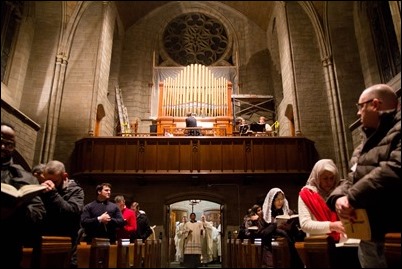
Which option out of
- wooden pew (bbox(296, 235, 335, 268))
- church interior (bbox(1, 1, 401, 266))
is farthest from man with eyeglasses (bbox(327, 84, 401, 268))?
church interior (bbox(1, 1, 401, 266))

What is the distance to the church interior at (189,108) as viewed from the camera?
369 inches

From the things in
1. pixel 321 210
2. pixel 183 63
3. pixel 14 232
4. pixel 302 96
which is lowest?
pixel 14 232

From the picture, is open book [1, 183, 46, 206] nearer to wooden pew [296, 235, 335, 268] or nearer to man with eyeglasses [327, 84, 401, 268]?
wooden pew [296, 235, 335, 268]

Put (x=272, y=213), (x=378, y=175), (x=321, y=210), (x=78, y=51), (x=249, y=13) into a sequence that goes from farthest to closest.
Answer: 1. (x=249, y=13)
2. (x=78, y=51)
3. (x=272, y=213)
4. (x=321, y=210)
5. (x=378, y=175)

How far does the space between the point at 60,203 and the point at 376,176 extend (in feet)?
8.40

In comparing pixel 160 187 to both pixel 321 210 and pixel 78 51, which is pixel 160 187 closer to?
pixel 78 51

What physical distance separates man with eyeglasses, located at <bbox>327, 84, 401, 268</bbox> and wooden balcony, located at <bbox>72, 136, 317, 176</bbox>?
6929 millimetres

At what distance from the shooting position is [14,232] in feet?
8.16

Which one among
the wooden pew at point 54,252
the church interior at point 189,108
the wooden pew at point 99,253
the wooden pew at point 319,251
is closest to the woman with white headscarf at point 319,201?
the wooden pew at point 319,251

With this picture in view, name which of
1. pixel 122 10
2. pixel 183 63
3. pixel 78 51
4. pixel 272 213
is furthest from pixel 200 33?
pixel 272 213

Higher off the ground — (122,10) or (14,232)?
(122,10)

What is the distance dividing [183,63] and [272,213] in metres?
12.0

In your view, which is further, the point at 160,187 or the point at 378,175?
the point at 160,187

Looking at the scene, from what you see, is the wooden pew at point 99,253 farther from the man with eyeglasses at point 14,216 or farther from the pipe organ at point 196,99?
the pipe organ at point 196,99
